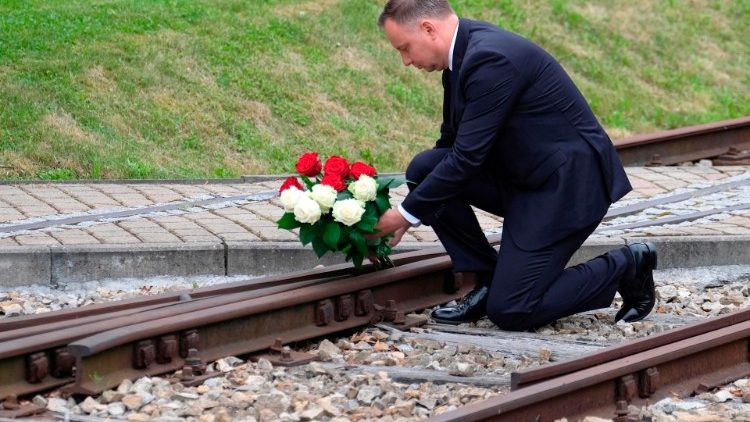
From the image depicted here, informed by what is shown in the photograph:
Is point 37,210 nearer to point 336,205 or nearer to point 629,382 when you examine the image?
point 336,205

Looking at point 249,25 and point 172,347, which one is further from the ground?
point 249,25

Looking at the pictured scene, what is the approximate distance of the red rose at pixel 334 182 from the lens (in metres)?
6.11

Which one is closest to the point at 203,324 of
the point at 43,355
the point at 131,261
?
the point at 43,355

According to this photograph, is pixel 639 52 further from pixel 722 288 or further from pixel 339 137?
pixel 722 288

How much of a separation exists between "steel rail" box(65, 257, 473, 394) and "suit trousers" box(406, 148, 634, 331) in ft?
0.93

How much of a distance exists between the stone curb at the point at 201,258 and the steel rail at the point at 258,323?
109 centimetres

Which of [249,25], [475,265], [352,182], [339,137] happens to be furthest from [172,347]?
[249,25]

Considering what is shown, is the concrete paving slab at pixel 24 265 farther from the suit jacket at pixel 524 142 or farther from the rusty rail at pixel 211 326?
the suit jacket at pixel 524 142

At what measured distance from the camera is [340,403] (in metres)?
4.98

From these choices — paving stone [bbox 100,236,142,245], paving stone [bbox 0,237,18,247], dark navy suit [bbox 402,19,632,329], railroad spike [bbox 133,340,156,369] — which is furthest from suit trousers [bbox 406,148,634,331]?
paving stone [bbox 0,237,18,247]

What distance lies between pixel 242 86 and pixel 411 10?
21.0 feet

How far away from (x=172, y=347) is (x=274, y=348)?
0.54m

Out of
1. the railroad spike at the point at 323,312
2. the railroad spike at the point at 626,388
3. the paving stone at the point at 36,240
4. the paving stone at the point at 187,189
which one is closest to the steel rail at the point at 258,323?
the railroad spike at the point at 323,312

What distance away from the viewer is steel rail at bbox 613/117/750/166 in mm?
11008
